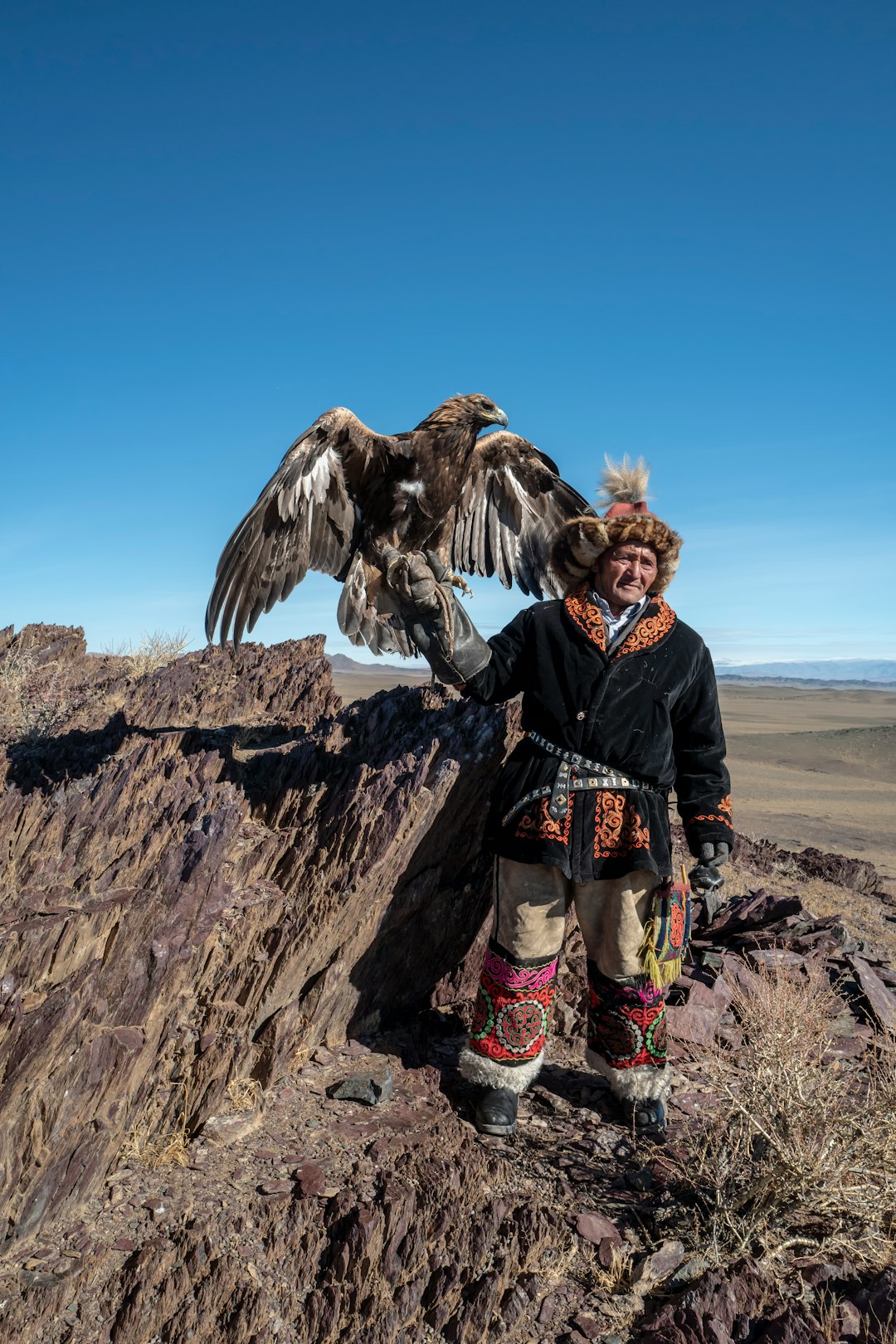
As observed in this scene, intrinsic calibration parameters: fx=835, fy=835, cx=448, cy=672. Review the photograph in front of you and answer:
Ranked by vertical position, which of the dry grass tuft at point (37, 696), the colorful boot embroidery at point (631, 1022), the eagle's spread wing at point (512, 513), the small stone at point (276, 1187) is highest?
the eagle's spread wing at point (512, 513)

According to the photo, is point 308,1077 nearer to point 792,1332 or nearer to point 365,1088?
point 365,1088

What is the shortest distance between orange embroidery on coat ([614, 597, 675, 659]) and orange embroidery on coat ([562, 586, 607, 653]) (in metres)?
0.08

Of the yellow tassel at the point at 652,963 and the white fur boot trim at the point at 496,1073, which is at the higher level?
the yellow tassel at the point at 652,963

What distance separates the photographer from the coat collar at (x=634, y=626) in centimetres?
307

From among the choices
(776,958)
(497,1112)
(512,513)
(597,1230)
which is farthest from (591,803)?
(512,513)

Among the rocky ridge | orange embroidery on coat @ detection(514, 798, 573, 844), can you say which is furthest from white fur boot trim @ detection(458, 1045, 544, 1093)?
orange embroidery on coat @ detection(514, 798, 573, 844)

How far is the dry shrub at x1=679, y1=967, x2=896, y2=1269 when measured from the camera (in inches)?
90.1

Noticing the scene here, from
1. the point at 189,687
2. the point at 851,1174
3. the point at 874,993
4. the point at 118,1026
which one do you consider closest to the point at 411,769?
the point at 118,1026

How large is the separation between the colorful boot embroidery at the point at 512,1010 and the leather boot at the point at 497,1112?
111 mm

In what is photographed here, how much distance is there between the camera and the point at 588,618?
10.3ft

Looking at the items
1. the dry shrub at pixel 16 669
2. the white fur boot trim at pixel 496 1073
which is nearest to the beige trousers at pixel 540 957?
the white fur boot trim at pixel 496 1073

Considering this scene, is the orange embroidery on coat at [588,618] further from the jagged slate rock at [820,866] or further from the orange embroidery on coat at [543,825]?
the jagged slate rock at [820,866]

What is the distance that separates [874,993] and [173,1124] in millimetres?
3243

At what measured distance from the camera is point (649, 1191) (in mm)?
2594
